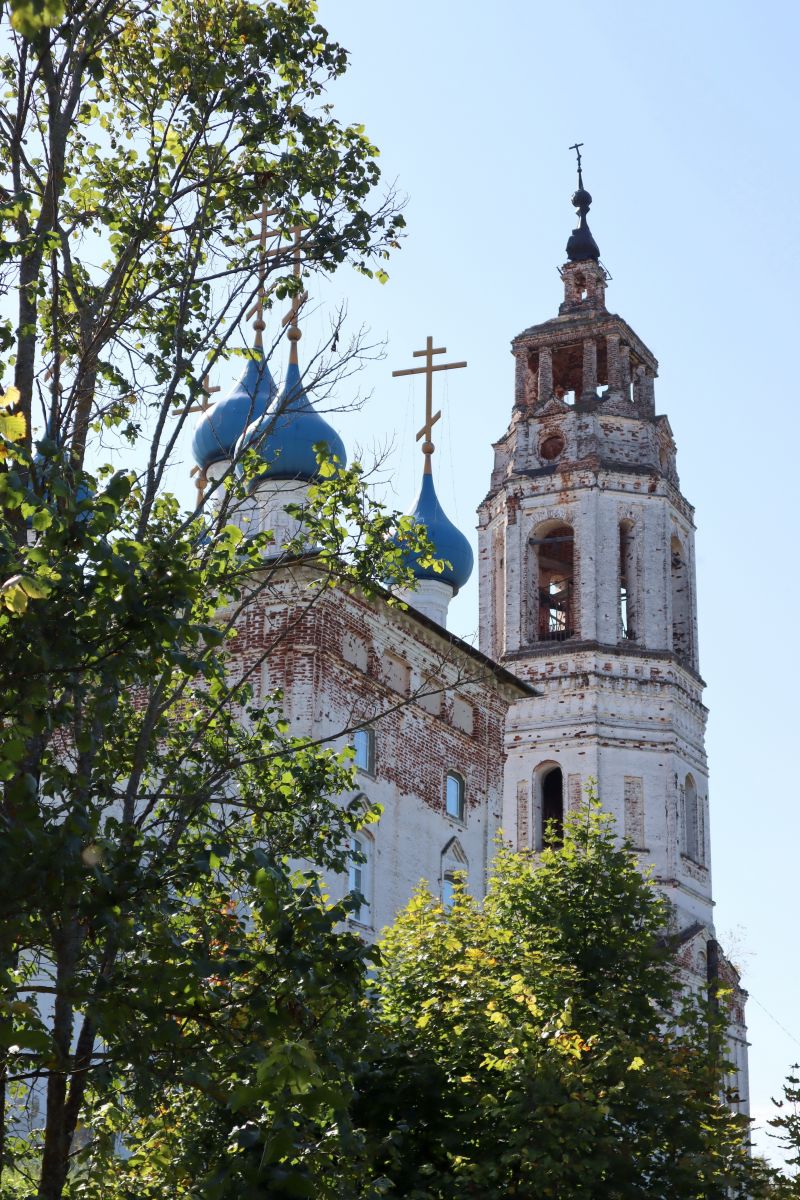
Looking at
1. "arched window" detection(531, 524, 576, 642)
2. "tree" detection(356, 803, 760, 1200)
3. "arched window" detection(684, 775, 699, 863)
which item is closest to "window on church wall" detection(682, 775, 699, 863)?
"arched window" detection(684, 775, 699, 863)

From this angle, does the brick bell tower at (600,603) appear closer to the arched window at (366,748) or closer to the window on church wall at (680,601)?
the window on church wall at (680,601)

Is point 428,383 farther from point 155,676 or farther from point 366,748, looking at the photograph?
point 155,676

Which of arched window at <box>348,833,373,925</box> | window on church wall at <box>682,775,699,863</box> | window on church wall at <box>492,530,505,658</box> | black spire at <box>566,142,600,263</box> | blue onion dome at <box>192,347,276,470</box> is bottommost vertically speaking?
arched window at <box>348,833,373,925</box>

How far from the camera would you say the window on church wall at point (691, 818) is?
107 ft

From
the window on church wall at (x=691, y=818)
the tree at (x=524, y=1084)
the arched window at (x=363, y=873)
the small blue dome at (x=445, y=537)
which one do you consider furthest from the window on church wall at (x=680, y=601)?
the tree at (x=524, y=1084)

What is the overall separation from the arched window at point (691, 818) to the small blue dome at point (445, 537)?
24.9 feet

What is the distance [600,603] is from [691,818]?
450 cm

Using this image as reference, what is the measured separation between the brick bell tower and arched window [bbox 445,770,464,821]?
8.44 m

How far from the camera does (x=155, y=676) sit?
346 inches

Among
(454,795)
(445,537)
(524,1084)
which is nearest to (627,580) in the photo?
(445,537)

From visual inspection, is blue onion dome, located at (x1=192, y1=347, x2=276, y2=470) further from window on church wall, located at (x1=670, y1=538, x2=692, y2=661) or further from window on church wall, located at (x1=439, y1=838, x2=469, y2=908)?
window on church wall, located at (x1=670, y1=538, x2=692, y2=661)

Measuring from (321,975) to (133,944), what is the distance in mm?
782

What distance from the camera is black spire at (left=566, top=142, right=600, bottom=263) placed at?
36938mm

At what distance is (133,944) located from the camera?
705 cm
